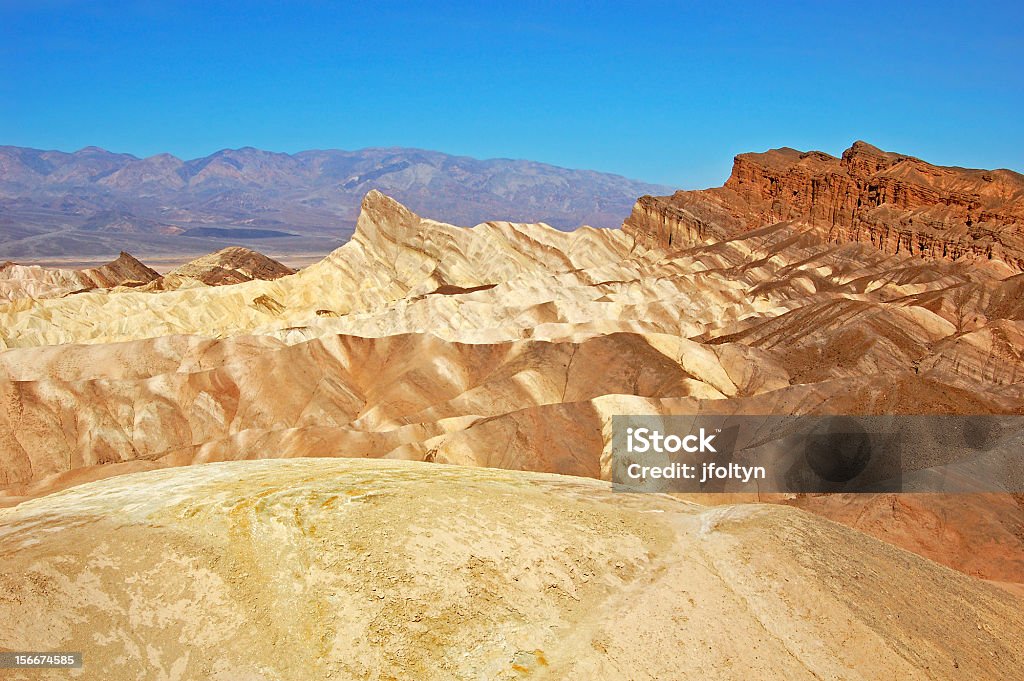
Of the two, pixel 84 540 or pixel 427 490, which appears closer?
pixel 84 540

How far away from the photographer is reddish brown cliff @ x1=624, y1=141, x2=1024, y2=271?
5597 centimetres

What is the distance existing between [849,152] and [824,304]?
3346 centimetres

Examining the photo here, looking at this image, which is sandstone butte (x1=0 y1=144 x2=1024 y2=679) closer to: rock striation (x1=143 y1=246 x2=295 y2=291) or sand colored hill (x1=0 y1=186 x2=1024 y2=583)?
sand colored hill (x1=0 y1=186 x2=1024 y2=583)

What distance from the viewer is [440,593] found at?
471 inches

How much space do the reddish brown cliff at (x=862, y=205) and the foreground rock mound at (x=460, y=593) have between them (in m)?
49.4

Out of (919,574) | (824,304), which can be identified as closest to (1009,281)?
(824,304)

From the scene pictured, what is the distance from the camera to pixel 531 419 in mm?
28500

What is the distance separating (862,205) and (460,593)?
63058 millimetres

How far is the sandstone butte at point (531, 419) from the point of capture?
11641 mm

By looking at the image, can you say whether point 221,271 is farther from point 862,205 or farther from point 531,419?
point 862,205

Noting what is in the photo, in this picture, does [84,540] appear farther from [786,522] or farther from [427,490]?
[786,522]

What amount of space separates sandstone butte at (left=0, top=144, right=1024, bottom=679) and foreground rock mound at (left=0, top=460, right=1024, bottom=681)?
5 centimetres

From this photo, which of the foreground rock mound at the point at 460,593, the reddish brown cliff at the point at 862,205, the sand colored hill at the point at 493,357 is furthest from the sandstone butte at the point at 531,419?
the reddish brown cliff at the point at 862,205

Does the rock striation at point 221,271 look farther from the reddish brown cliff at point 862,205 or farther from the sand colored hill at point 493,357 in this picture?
the reddish brown cliff at point 862,205
